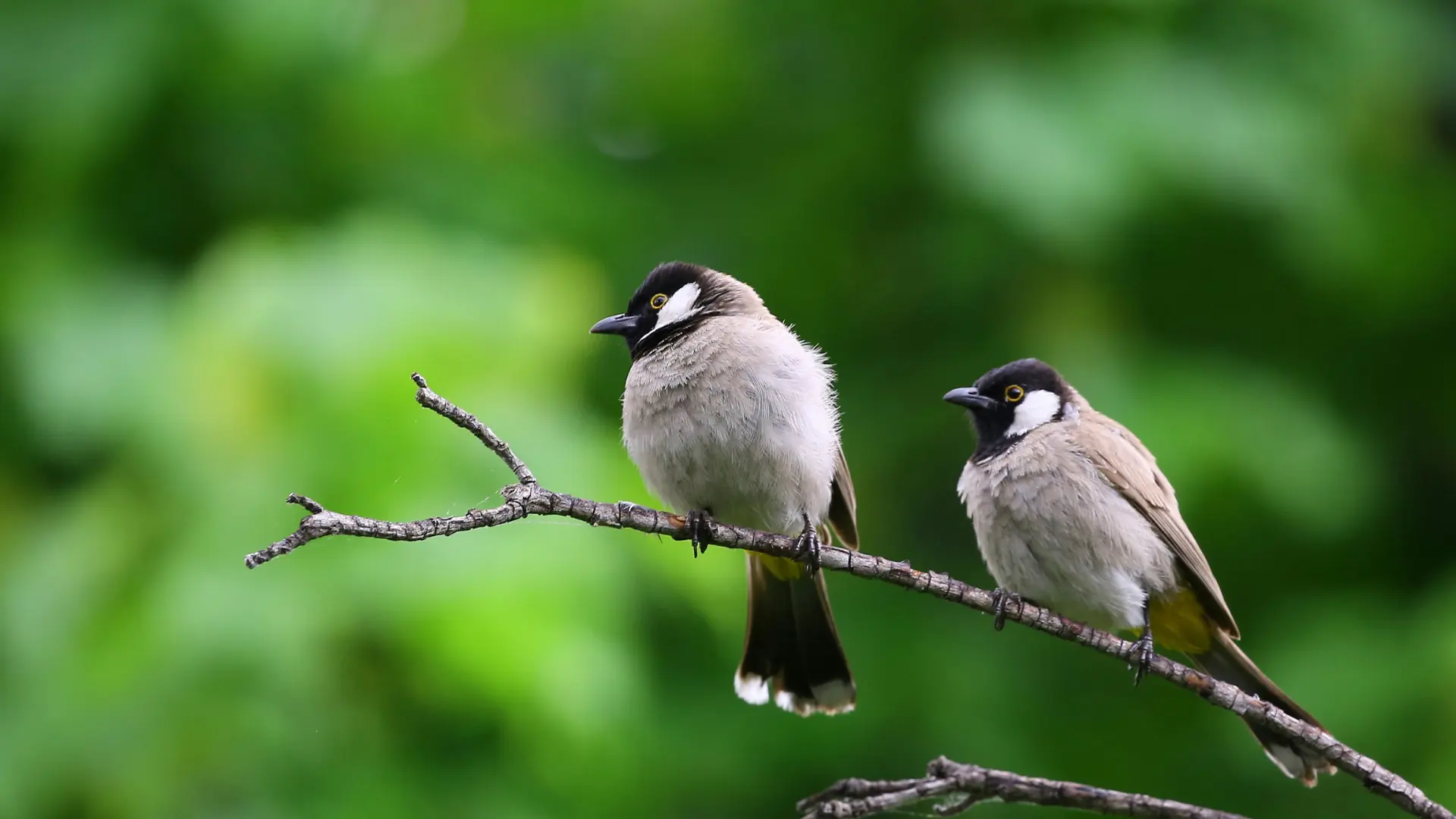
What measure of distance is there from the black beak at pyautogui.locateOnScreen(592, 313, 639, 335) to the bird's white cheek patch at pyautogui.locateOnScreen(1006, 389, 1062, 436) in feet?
3.34

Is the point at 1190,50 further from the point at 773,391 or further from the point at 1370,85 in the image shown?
the point at 773,391

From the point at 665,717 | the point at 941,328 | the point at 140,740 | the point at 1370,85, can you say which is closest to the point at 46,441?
the point at 140,740

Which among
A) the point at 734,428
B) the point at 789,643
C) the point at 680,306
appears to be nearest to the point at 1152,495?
the point at 789,643

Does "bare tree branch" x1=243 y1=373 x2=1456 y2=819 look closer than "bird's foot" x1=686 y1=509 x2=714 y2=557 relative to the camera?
Yes

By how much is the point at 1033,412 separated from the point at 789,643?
0.88m

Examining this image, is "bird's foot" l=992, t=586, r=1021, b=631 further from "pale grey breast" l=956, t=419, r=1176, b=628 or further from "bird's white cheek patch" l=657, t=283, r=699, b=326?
"bird's white cheek patch" l=657, t=283, r=699, b=326

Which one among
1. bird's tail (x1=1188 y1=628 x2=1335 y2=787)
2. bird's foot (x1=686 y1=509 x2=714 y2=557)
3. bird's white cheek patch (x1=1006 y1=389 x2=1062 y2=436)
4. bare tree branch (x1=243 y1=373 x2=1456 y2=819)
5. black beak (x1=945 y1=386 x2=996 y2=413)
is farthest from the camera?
bird's white cheek patch (x1=1006 y1=389 x2=1062 y2=436)

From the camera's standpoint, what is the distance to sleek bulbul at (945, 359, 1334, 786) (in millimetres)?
3350

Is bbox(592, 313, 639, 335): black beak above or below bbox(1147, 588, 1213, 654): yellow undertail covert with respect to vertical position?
above

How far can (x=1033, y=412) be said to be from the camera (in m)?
3.71

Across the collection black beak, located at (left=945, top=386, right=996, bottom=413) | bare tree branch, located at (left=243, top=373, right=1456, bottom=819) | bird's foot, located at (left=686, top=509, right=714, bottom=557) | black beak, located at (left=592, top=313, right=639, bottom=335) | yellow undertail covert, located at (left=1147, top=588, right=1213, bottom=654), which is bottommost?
bare tree branch, located at (left=243, top=373, right=1456, bottom=819)

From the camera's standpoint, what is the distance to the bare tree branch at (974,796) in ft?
6.65

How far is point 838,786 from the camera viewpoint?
215cm

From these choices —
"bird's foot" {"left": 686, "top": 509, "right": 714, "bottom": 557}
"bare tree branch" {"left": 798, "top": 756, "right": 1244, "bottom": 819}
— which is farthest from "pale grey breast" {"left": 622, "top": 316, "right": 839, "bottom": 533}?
"bare tree branch" {"left": 798, "top": 756, "right": 1244, "bottom": 819}
